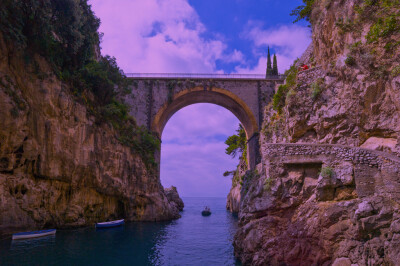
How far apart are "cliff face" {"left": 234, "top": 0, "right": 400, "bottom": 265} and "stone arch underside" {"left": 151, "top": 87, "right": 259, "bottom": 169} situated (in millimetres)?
9671

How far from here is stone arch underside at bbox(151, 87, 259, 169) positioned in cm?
2384

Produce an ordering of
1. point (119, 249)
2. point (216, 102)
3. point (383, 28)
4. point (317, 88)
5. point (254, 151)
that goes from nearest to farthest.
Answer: point (383, 28), point (119, 249), point (317, 88), point (254, 151), point (216, 102)

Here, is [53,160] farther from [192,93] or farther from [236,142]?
[236,142]

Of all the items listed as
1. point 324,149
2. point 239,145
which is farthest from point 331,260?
point 239,145

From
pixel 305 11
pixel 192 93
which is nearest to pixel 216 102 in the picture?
pixel 192 93

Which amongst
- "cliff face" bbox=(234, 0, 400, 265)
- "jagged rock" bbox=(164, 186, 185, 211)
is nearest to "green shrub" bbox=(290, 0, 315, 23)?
"cliff face" bbox=(234, 0, 400, 265)

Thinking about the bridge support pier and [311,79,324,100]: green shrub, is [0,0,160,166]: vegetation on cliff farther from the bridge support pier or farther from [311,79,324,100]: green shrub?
[311,79,324,100]: green shrub

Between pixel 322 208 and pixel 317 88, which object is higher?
pixel 317 88

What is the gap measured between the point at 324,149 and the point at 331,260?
3687 millimetres

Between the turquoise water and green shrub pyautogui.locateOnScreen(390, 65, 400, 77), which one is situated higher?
green shrub pyautogui.locateOnScreen(390, 65, 400, 77)

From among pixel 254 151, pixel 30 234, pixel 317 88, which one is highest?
pixel 317 88

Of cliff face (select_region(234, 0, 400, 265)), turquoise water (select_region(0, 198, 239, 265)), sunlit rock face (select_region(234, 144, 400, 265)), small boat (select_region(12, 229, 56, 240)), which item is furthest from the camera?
small boat (select_region(12, 229, 56, 240))

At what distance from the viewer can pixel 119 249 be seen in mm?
11844

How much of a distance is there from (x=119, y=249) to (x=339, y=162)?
10.0 meters
